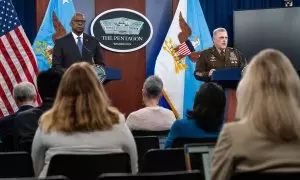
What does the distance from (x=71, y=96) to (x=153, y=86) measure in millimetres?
1886

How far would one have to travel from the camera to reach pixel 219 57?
705cm

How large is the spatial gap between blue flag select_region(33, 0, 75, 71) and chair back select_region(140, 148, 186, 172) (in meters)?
4.89

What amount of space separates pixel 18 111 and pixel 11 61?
3246 millimetres

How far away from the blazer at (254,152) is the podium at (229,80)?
3646 mm

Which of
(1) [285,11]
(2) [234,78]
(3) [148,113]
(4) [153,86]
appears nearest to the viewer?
(3) [148,113]

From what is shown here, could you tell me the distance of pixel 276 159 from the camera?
2244mm

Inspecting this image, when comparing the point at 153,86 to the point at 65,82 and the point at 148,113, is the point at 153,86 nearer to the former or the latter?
the point at 148,113

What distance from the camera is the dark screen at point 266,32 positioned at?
28.5ft

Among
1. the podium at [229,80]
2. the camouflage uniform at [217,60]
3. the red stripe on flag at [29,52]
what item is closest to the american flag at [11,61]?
the red stripe on flag at [29,52]

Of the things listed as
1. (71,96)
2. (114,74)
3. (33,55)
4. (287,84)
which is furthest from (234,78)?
(287,84)

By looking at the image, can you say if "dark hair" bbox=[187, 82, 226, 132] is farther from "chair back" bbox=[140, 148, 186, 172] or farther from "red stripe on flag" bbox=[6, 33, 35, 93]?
"red stripe on flag" bbox=[6, 33, 35, 93]

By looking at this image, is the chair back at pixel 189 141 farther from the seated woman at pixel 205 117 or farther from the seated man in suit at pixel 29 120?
the seated man in suit at pixel 29 120

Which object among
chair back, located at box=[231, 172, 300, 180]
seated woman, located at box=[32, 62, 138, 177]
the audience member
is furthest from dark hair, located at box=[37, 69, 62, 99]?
chair back, located at box=[231, 172, 300, 180]

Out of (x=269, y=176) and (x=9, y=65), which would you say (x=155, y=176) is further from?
(x=9, y=65)
